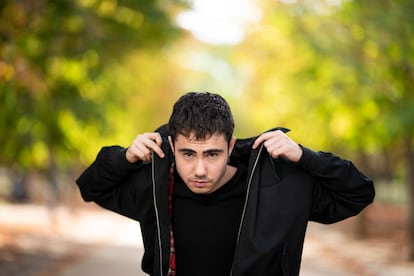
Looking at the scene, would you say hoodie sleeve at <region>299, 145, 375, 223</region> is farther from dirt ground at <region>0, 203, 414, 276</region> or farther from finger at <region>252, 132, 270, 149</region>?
dirt ground at <region>0, 203, 414, 276</region>

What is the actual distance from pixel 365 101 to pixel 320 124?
18.1 feet

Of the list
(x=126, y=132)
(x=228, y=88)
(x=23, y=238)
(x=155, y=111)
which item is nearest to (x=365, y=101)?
(x=23, y=238)

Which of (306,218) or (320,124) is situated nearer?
(306,218)

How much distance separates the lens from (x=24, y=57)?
45.1 feet

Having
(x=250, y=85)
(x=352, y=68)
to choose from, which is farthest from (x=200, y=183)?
(x=250, y=85)

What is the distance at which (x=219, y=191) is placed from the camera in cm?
420

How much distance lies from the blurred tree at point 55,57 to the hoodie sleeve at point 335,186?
9.59 meters

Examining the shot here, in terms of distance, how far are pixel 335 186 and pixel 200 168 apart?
2.31ft

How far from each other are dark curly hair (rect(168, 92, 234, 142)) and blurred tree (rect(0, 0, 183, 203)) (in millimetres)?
9321

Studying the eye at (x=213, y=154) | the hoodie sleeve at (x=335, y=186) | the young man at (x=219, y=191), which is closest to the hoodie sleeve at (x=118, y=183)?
the young man at (x=219, y=191)

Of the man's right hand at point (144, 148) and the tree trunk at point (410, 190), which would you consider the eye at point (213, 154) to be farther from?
the tree trunk at point (410, 190)

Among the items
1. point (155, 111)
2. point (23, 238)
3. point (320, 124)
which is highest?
point (155, 111)

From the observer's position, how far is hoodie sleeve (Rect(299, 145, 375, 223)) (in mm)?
3947

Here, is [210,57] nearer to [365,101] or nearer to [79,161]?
[79,161]
